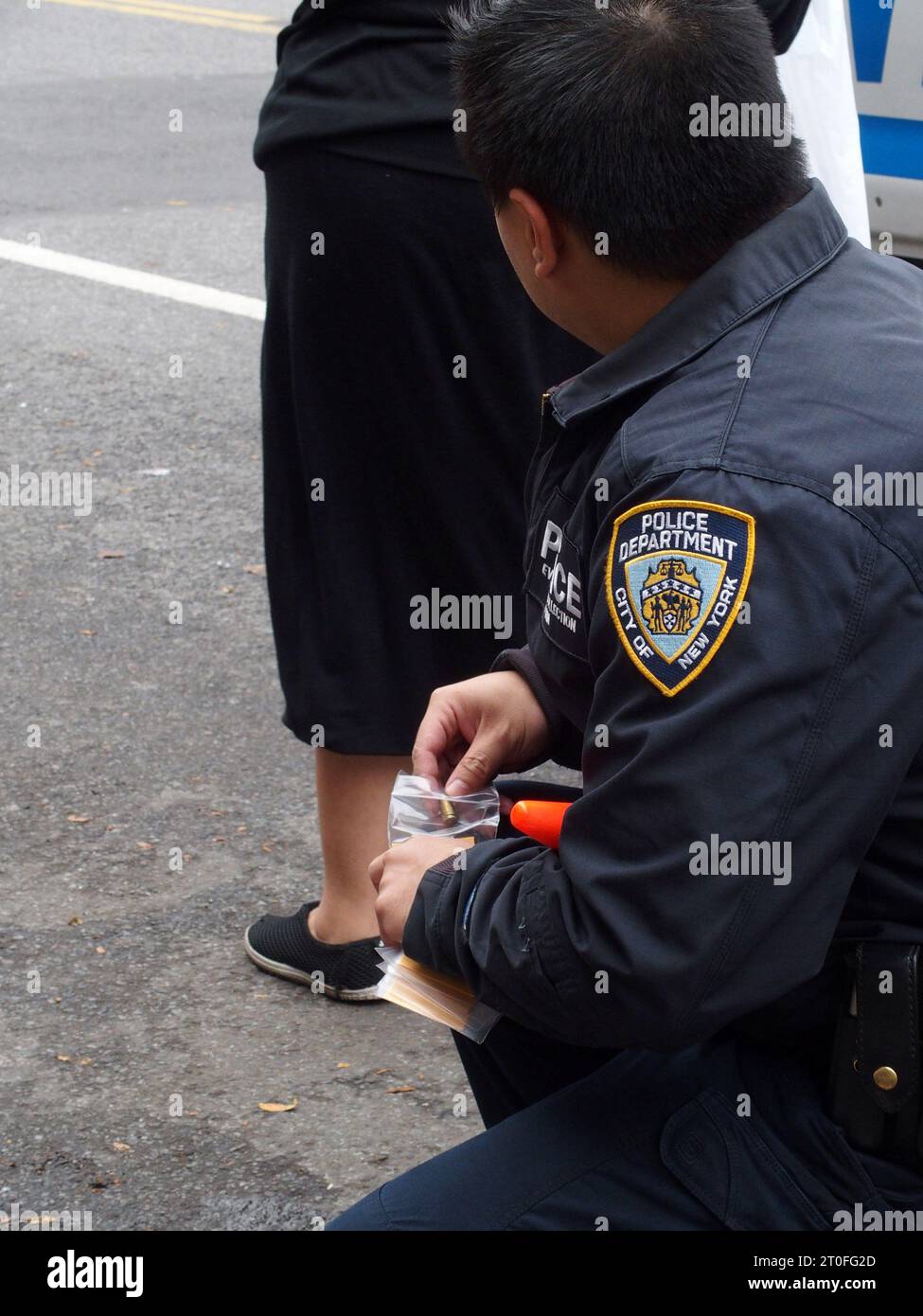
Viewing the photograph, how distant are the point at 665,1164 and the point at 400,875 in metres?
0.37

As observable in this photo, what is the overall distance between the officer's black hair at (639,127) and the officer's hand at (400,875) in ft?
1.96

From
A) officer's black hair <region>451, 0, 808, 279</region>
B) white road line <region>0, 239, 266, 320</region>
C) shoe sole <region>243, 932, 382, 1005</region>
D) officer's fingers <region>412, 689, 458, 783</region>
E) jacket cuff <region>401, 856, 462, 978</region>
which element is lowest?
shoe sole <region>243, 932, 382, 1005</region>

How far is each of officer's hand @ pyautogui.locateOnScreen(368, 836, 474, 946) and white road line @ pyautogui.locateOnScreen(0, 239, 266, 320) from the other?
5291 mm

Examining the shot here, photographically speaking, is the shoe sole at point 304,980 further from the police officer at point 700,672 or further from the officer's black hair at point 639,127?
the officer's black hair at point 639,127

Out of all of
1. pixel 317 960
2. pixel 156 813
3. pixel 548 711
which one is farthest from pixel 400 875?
pixel 156 813

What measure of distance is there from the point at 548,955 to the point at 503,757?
531 mm

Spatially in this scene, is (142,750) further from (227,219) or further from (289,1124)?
(227,219)

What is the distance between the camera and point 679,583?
1444 millimetres

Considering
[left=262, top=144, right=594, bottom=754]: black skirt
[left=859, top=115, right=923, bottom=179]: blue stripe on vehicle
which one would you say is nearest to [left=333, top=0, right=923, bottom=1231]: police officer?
[left=262, top=144, right=594, bottom=754]: black skirt

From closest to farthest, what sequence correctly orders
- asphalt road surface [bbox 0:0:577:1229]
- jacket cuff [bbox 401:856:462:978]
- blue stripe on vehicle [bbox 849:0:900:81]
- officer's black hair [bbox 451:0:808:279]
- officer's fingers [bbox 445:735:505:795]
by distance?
1. officer's black hair [bbox 451:0:808:279]
2. jacket cuff [bbox 401:856:462:978]
3. officer's fingers [bbox 445:735:505:795]
4. asphalt road surface [bbox 0:0:577:1229]
5. blue stripe on vehicle [bbox 849:0:900:81]

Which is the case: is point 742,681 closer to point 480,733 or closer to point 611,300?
point 611,300

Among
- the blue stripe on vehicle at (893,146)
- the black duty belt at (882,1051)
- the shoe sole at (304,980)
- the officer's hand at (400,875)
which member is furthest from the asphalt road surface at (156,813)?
the blue stripe on vehicle at (893,146)

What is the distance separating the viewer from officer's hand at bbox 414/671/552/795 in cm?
204

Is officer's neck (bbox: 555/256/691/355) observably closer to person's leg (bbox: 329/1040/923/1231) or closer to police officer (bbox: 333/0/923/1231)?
police officer (bbox: 333/0/923/1231)
